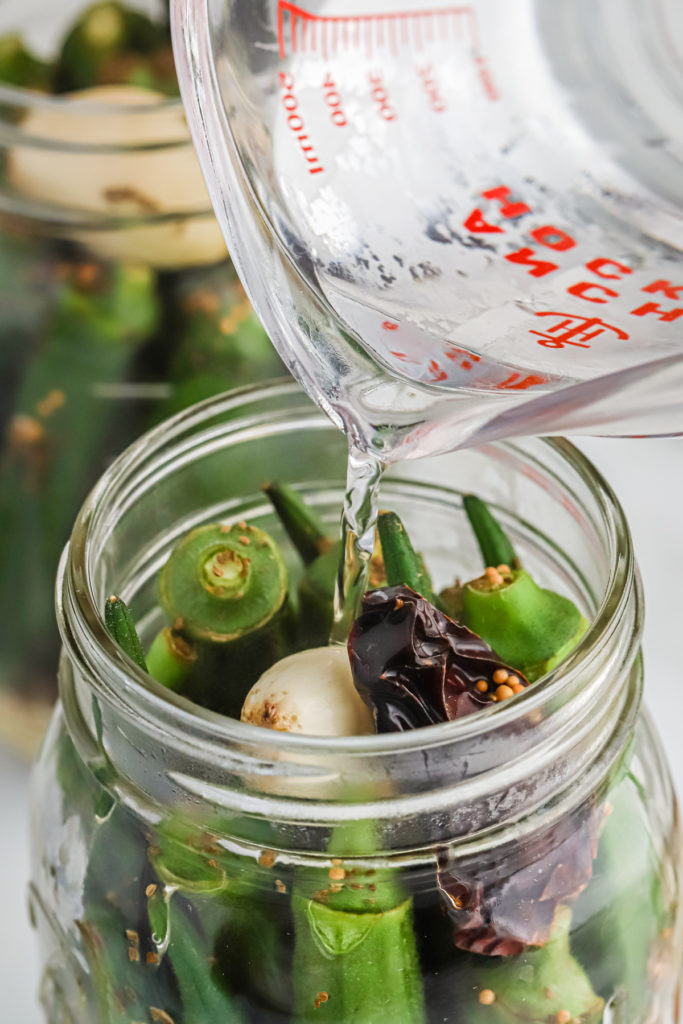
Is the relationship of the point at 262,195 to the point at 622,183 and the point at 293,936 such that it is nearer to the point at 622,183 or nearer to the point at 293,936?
the point at 622,183

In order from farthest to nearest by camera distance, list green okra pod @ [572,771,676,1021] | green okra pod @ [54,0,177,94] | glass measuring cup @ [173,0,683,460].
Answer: green okra pod @ [54,0,177,94] → green okra pod @ [572,771,676,1021] → glass measuring cup @ [173,0,683,460]

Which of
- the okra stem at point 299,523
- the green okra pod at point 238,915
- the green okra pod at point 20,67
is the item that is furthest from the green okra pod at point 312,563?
the green okra pod at point 20,67

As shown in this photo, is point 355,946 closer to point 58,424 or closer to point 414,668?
point 414,668

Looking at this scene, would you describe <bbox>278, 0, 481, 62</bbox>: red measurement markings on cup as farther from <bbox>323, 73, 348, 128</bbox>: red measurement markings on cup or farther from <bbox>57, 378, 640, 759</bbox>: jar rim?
<bbox>57, 378, 640, 759</bbox>: jar rim

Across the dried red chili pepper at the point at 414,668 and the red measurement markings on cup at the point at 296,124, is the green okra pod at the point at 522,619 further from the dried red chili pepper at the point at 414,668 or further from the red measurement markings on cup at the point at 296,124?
the red measurement markings on cup at the point at 296,124

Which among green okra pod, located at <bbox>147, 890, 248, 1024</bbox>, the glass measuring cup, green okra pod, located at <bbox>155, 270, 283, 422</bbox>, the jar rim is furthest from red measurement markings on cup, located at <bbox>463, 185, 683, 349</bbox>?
green okra pod, located at <bbox>155, 270, 283, 422</bbox>

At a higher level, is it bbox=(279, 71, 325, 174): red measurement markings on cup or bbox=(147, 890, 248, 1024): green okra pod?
bbox=(279, 71, 325, 174): red measurement markings on cup

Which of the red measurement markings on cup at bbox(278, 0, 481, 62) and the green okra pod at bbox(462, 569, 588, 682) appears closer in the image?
the red measurement markings on cup at bbox(278, 0, 481, 62)
